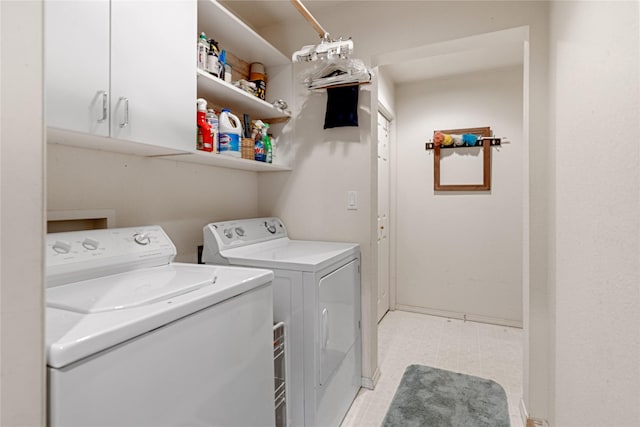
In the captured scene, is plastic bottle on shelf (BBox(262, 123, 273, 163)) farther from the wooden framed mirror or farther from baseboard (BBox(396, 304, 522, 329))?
baseboard (BBox(396, 304, 522, 329))

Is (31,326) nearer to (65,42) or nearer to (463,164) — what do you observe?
(65,42)

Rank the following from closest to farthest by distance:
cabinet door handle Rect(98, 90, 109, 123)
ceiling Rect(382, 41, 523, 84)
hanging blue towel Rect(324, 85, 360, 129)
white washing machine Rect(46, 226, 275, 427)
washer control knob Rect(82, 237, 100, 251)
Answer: white washing machine Rect(46, 226, 275, 427), cabinet door handle Rect(98, 90, 109, 123), washer control knob Rect(82, 237, 100, 251), hanging blue towel Rect(324, 85, 360, 129), ceiling Rect(382, 41, 523, 84)

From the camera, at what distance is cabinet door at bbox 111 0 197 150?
3.82ft

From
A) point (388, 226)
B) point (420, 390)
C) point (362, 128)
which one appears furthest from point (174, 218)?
point (388, 226)

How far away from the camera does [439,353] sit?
2.72 metres

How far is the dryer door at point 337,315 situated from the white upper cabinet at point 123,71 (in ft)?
3.17

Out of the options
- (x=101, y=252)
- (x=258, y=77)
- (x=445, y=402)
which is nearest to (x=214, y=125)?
(x=258, y=77)

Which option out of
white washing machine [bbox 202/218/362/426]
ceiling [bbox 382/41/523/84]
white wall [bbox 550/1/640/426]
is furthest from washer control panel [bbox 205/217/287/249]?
ceiling [bbox 382/41/523/84]

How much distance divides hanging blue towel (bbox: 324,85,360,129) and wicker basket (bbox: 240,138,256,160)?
0.54m

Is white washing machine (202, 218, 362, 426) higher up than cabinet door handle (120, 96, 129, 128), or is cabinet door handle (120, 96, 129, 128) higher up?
cabinet door handle (120, 96, 129, 128)

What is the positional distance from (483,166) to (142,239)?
3.11 m

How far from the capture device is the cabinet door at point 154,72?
1165 millimetres

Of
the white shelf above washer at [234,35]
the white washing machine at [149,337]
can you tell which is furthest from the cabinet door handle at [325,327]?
the white shelf above washer at [234,35]

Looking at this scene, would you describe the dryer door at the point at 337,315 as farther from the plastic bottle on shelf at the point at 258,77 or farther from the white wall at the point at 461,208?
the white wall at the point at 461,208
